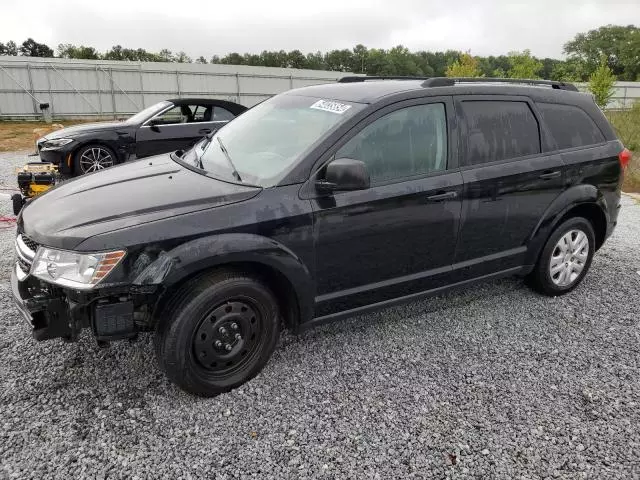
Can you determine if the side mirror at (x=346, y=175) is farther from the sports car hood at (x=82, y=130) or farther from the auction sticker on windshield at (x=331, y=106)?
the sports car hood at (x=82, y=130)

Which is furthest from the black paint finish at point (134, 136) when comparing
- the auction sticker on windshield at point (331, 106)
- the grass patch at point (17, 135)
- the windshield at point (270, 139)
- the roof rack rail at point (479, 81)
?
the grass patch at point (17, 135)

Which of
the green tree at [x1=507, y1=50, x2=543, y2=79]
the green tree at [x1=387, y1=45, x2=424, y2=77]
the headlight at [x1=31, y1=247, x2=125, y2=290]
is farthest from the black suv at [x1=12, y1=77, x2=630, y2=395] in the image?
the green tree at [x1=387, y1=45, x2=424, y2=77]

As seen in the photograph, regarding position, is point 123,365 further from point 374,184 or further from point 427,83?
point 427,83

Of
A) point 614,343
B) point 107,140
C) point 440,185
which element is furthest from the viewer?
point 107,140

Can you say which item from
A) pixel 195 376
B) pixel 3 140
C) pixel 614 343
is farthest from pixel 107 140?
pixel 3 140

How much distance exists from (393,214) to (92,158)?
7080 mm

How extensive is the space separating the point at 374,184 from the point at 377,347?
3.85 feet

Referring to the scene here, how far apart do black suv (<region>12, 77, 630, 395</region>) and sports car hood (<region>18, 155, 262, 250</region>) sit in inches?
0.6

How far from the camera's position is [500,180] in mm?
3648

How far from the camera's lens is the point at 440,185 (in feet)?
11.1

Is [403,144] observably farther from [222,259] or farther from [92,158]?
[92,158]

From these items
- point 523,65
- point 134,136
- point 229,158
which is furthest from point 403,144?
point 523,65

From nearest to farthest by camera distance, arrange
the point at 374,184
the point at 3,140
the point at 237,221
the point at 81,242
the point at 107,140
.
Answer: the point at 81,242, the point at 237,221, the point at 374,184, the point at 107,140, the point at 3,140

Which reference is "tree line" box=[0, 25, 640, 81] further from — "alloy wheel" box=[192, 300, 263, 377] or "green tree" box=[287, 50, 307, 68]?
"alloy wheel" box=[192, 300, 263, 377]
